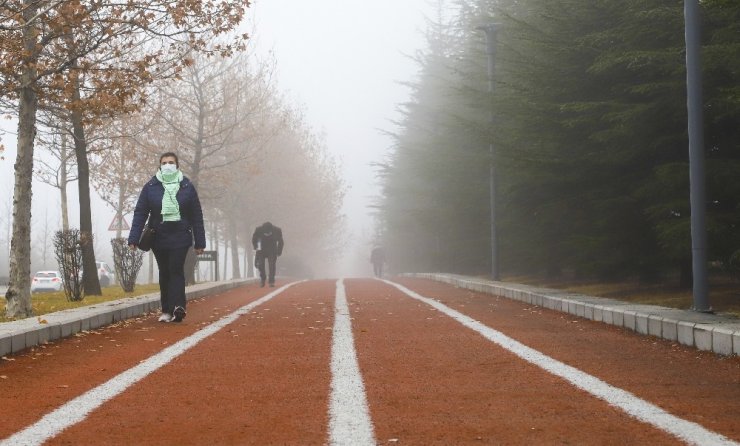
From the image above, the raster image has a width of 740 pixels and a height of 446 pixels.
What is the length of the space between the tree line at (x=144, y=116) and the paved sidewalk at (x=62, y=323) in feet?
5.04

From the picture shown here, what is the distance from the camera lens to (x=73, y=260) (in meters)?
18.1

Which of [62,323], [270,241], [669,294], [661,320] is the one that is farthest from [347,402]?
[270,241]

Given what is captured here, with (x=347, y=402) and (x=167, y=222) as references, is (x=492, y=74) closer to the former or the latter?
(x=167, y=222)

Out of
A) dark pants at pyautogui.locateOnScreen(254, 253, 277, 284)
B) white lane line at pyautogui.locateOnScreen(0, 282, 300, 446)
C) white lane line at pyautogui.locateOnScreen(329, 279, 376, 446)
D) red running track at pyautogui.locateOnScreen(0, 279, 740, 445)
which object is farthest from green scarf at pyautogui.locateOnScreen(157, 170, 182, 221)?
dark pants at pyautogui.locateOnScreen(254, 253, 277, 284)

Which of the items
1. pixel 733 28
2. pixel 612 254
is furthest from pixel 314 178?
pixel 733 28

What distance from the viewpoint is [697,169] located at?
1077 cm

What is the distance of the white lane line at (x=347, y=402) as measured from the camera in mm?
4741

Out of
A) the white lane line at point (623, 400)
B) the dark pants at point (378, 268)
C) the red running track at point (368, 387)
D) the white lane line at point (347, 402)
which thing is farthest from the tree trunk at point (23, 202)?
the dark pants at point (378, 268)

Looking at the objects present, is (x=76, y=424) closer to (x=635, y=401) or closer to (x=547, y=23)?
(x=635, y=401)

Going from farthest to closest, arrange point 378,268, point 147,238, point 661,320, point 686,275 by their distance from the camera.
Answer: point 378,268 < point 686,275 < point 147,238 < point 661,320

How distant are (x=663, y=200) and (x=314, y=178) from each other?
45508 millimetres

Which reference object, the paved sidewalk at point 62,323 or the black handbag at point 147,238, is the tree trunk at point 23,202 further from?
the black handbag at point 147,238

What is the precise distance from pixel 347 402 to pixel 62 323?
596 cm

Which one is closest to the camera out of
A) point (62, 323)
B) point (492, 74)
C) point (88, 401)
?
point (88, 401)
